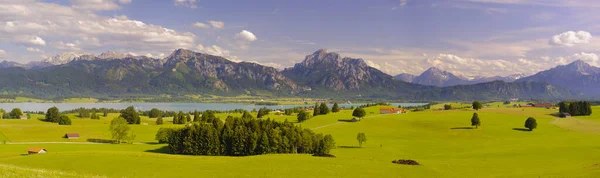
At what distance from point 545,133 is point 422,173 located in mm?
84521

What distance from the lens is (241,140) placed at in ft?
256

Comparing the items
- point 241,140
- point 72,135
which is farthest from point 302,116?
point 72,135

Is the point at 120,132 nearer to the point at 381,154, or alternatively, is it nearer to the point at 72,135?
the point at 72,135

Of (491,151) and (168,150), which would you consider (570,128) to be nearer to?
(491,151)

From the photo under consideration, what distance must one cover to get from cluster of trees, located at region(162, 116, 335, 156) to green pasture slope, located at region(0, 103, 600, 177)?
16.8 ft

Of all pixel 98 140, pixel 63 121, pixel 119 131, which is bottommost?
pixel 98 140

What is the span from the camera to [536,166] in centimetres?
5378

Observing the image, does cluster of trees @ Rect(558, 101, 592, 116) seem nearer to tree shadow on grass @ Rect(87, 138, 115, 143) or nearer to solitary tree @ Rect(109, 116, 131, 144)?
solitary tree @ Rect(109, 116, 131, 144)

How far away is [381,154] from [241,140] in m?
28.1

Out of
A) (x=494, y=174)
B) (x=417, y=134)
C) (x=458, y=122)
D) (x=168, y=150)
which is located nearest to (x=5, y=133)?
(x=168, y=150)

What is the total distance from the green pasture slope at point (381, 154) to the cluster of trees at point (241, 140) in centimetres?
511

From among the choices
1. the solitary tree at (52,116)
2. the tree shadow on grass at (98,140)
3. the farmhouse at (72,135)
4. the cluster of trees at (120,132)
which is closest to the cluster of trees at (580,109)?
the cluster of trees at (120,132)

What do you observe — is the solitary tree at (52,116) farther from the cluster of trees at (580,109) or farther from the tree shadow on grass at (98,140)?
the cluster of trees at (580,109)

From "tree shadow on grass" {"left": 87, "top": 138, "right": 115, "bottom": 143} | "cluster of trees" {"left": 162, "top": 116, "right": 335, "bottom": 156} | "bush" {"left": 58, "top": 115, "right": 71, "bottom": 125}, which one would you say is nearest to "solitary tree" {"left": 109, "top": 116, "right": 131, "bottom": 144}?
"tree shadow on grass" {"left": 87, "top": 138, "right": 115, "bottom": 143}
